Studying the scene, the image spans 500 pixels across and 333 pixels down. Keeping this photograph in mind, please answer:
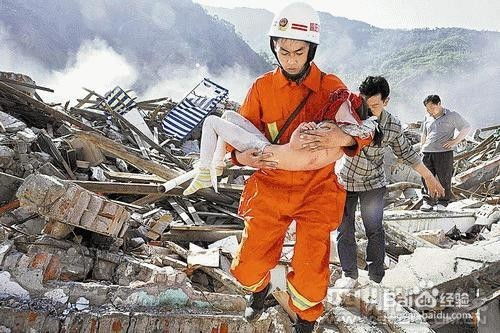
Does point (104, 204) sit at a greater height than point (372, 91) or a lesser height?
lesser

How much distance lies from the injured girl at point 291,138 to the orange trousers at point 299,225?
0.13m

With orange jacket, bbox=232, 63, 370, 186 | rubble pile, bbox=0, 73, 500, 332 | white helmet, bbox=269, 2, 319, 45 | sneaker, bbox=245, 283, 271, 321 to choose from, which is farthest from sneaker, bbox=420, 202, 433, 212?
white helmet, bbox=269, 2, 319, 45

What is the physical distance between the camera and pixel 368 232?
3803 mm

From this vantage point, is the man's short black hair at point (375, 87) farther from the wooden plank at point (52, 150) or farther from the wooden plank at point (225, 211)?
the wooden plank at point (52, 150)

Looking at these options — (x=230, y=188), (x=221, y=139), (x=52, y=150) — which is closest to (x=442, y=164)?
(x=230, y=188)

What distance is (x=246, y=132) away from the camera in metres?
2.46

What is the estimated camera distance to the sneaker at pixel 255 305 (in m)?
2.84

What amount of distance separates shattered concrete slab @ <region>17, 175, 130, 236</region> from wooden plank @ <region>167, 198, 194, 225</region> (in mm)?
1780

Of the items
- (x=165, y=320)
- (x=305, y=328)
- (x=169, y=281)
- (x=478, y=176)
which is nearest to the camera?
(x=305, y=328)

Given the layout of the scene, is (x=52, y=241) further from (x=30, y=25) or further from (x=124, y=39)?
(x=124, y=39)

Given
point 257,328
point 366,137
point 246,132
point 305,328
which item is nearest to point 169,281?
point 257,328

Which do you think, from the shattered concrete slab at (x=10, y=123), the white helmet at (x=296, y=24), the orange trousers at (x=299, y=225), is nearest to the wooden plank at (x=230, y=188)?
the shattered concrete slab at (x=10, y=123)

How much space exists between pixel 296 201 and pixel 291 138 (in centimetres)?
38

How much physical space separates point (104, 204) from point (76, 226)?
0.29 m
